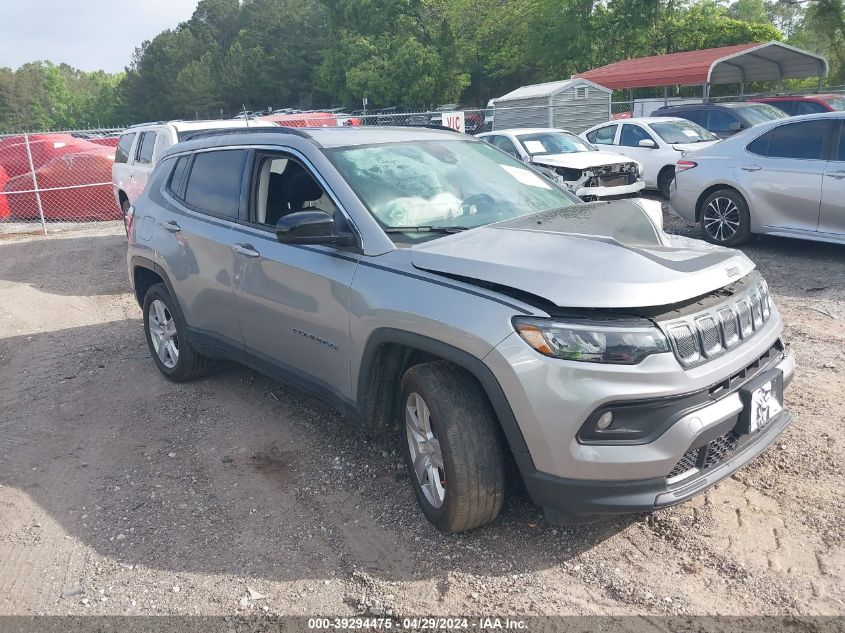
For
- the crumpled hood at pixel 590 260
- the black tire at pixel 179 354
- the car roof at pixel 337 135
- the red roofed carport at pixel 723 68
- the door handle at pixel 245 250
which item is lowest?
the black tire at pixel 179 354

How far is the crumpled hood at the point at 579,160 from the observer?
11.5m

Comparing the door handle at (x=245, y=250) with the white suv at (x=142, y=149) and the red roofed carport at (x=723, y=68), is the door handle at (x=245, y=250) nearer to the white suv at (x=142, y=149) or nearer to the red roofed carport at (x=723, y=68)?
the white suv at (x=142, y=149)

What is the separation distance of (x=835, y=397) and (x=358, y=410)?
300 cm

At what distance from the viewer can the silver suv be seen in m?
2.87

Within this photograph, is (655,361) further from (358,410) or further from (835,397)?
(835,397)

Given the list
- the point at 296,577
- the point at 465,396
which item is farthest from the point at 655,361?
the point at 296,577

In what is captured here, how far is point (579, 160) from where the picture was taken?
38.4 ft

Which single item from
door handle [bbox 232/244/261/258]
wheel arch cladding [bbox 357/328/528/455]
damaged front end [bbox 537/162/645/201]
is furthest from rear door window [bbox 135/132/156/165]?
wheel arch cladding [bbox 357/328/528/455]

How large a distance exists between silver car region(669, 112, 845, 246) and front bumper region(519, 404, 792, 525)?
5.85 metres

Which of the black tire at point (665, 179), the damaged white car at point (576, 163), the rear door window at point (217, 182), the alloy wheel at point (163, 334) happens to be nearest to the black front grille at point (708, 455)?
the rear door window at point (217, 182)

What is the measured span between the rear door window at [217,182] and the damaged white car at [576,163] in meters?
6.37

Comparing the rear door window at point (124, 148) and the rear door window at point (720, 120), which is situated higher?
the rear door window at point (124, 148)

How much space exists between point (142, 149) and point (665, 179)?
8954 mm

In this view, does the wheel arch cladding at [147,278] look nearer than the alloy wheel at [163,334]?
Yes
